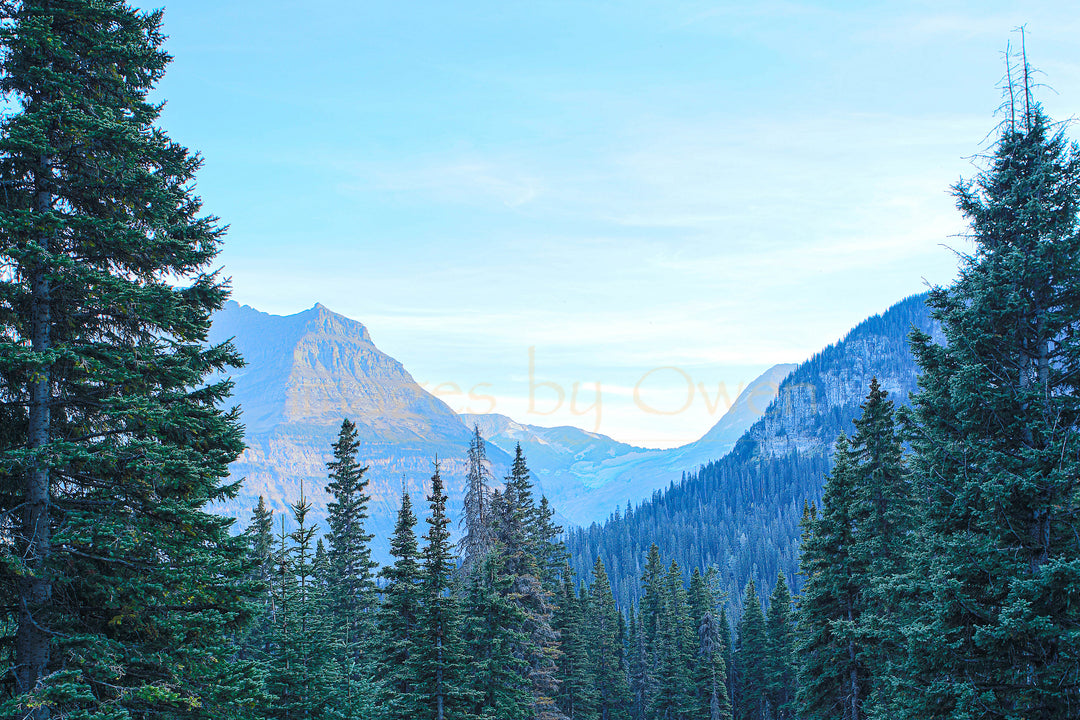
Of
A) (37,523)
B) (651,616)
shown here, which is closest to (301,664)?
(37,523)

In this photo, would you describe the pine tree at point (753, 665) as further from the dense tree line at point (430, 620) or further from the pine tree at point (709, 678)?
the pine tree at point (709, 678)

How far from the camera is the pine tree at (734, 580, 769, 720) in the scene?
62.8m

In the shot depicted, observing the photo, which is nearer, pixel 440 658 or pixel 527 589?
pixel 440 658

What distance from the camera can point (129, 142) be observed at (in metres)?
10.8

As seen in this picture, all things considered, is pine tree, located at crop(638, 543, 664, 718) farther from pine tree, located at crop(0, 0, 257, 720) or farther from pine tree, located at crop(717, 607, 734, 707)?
pine tree, located at crop(0, 0, 257, 720)

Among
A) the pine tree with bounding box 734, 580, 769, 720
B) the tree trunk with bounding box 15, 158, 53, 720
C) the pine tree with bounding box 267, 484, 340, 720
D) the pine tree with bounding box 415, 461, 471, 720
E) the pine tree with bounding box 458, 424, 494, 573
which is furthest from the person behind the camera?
the pine tree with bounding box 734, 580, 769, 720

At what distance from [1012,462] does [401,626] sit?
2245 centimetres

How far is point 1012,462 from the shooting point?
13281 mm

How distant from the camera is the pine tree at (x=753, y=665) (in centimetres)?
6284

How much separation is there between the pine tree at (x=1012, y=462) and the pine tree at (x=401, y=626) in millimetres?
17654

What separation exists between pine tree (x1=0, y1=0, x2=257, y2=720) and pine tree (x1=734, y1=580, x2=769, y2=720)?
61919mm

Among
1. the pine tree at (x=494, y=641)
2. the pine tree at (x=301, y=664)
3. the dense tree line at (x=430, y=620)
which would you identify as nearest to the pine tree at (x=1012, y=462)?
the dense tree line at (x=430, y=620)

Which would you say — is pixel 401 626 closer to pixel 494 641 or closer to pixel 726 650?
pixel 494 641

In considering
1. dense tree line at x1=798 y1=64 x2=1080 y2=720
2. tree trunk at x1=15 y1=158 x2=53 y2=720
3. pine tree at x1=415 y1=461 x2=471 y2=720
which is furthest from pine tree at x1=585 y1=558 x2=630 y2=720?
tree trunk at x1=15 y1=158 x2=53 y2=720
